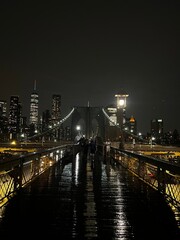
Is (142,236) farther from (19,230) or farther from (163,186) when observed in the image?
(163,186)

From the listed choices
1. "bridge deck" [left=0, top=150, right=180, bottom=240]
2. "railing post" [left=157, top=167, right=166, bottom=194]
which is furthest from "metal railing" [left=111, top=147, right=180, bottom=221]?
"bridge deck" [left=0, top=150, right=180, bottom=240]

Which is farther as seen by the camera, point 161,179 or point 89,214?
point 161,179

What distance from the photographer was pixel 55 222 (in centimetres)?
567

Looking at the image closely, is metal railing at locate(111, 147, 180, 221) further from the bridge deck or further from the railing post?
the bridge deck

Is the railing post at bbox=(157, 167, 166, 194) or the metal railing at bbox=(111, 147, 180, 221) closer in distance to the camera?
the metal railing at bbox=(111, 147, 180, 221)

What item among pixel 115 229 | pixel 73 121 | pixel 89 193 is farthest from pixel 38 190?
pixel 73 121

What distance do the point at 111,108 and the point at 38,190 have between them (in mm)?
166219

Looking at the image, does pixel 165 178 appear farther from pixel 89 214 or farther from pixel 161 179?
pixel 89 214

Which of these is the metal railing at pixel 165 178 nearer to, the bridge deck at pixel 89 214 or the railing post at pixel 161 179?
the railing post at pixel 161 179

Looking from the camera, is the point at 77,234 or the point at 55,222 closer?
the point at 77,234

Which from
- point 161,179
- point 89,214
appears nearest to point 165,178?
point 161,179

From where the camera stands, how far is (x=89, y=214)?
6.23 m

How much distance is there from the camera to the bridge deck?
16.6ft

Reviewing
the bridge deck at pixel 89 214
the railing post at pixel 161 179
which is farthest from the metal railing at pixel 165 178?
the bridge deck at pixel 89 214
